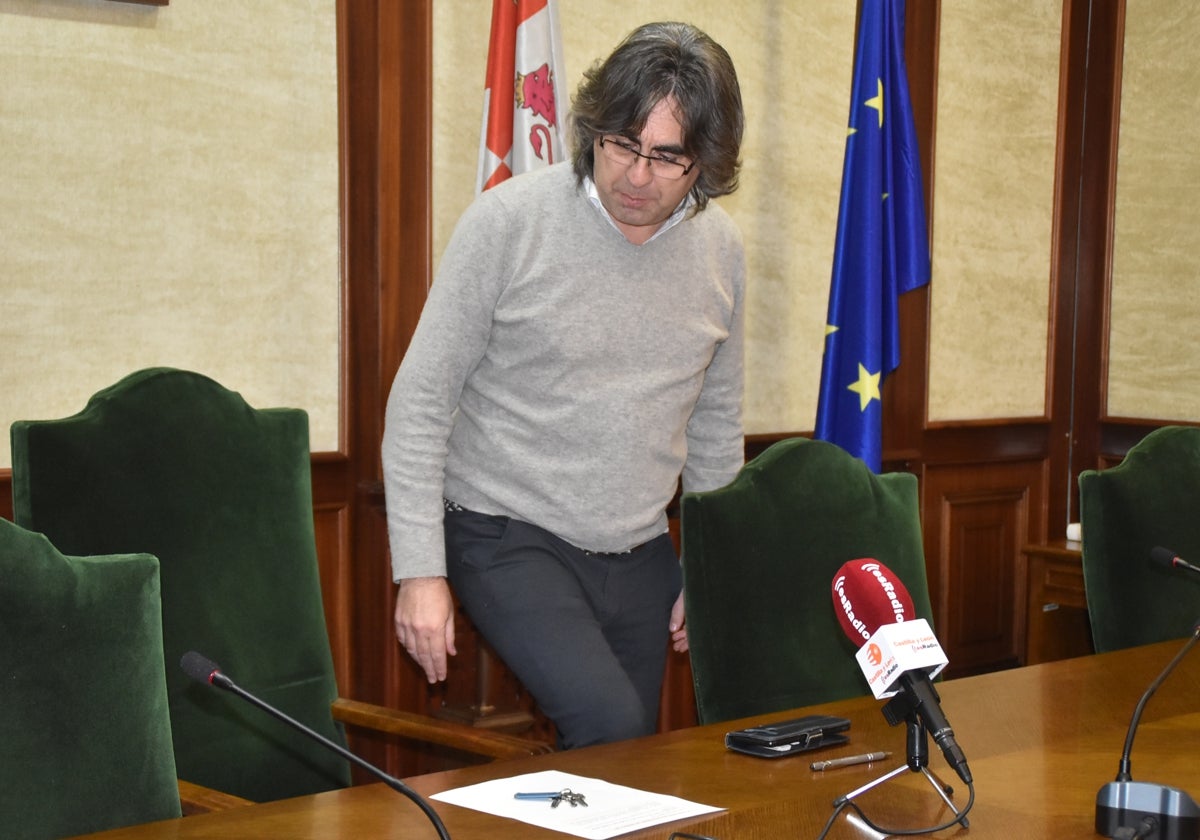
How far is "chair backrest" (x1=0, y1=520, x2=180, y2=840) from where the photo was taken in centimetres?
140

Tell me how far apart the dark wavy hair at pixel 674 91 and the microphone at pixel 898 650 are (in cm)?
95

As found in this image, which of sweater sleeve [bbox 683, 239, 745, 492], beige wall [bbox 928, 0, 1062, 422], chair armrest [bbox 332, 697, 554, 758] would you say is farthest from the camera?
beige wall [bbox 928, 0, 1062, 422]

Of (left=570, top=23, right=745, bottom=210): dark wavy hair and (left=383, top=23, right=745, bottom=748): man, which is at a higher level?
(left=570, top=23, right=745, bottom=210): dark wavy hair

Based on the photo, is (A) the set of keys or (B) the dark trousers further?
(B) the dark trousers

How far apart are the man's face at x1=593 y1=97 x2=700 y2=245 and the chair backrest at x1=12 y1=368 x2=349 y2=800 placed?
622 millimetres

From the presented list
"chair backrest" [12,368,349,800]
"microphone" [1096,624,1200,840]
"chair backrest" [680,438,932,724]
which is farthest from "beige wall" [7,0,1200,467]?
"microphone" [1096,624,1200,840]

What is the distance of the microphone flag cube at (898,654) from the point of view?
1222mm

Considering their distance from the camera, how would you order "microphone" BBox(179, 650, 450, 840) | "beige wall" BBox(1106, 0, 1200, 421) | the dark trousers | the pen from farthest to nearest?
"beige wall" BBox(1106, 0, 1200, 421)
the dark trousers
the pen
"microphone" BBox(179, 650, 450, 840)

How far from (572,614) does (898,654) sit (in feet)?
3.14

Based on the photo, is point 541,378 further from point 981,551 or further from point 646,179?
point 981,551

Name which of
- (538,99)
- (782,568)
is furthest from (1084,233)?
(782,568)

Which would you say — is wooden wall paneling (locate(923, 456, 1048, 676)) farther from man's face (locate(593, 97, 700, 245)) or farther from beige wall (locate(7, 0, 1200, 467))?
man's face (locate(593, 97, 700, 245))

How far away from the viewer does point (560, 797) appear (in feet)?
4.55

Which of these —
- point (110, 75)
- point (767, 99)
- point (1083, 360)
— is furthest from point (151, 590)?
point (1083, 360)
